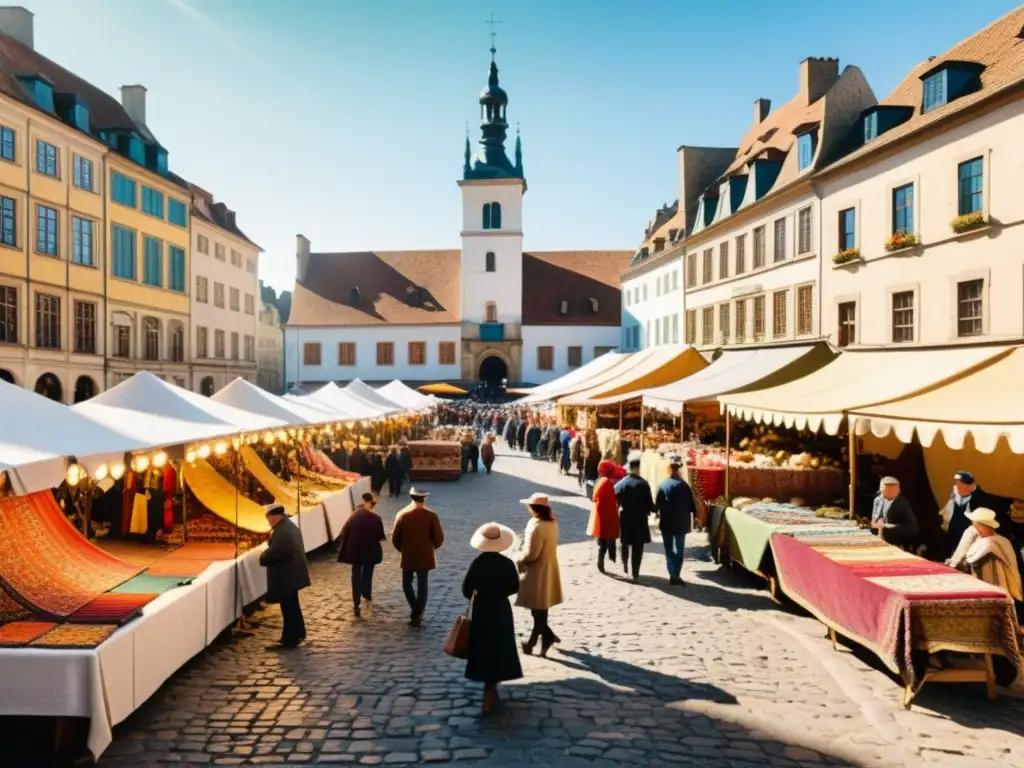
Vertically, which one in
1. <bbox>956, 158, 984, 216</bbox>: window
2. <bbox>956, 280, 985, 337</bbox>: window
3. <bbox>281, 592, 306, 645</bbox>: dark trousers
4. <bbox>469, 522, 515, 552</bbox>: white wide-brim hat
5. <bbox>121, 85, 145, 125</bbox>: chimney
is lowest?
<bbox>281, 592, 306, 645</bbox>: dark trousers

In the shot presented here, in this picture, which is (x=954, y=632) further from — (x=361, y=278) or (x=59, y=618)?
(x=361, y=278)

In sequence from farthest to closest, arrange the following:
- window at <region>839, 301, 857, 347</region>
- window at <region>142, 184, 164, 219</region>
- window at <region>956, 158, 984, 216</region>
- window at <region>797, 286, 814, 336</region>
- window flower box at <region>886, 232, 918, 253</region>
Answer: window at <region>142, 184, 164, 219</region>
window at <region>797, 286, 814, 336</region>
window at <region>839, 301, 857, 347</region>
window flower box at <region>886, 232, 918, 253</region>
window at <region>956, 158, 984, 216</region>

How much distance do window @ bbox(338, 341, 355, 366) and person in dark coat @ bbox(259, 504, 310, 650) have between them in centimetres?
4981

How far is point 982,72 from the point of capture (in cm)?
1923

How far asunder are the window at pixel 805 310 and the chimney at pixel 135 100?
34283 millimetres

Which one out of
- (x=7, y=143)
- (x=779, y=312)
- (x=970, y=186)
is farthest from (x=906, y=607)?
(x=7, y=143)

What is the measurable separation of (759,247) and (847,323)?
22.5ft

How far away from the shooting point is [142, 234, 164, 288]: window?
3619 centimetres

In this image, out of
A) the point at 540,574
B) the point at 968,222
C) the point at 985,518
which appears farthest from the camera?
the point at 968,222

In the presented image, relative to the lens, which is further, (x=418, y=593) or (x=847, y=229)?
(x=847, y=229)

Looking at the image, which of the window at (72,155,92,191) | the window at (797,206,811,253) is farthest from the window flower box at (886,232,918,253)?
the window at (72,155,92,191)

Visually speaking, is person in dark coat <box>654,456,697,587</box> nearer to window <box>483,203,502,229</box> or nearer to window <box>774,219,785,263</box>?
window <box>774,219,785,263</box>

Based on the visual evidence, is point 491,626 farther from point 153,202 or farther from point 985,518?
point 153,202

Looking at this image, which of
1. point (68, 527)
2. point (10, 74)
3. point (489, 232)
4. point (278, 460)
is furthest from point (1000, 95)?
point (489, 232)
